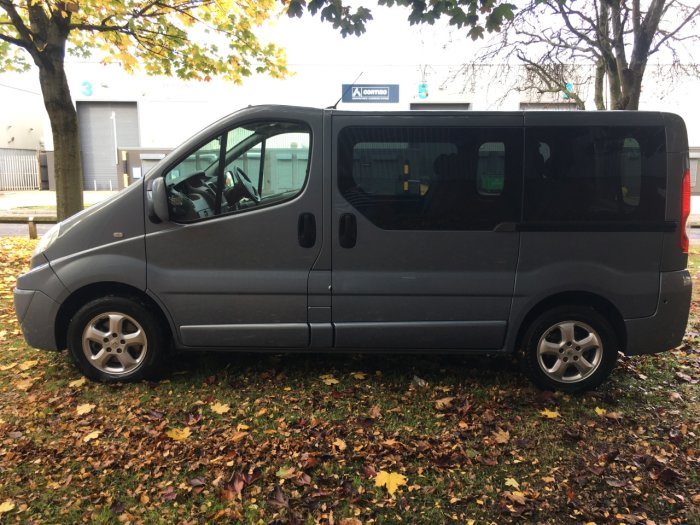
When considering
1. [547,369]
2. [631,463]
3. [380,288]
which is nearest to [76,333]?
[380,288]

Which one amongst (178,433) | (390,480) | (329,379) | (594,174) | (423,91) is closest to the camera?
(390,480)

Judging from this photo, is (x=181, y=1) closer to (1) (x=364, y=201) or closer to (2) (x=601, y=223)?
(1) (x=364, y=201)

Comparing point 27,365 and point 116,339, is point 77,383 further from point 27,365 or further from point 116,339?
point 27,365

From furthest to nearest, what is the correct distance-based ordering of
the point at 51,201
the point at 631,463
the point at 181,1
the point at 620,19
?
the point at 51,201, the point at 620,19, the point at 181,1, the point at 631,463

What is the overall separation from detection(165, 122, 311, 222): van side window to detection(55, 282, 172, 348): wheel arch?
2.23 feet

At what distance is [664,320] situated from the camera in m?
3.84

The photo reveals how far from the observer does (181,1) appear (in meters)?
8.41

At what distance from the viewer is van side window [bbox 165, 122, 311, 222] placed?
3807mm

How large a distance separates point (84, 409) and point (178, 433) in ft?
2.69

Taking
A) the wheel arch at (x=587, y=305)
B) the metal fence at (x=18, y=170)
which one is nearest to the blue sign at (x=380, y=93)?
the metal fence at (x=18, y=170)

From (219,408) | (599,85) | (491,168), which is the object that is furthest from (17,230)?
(599,85)

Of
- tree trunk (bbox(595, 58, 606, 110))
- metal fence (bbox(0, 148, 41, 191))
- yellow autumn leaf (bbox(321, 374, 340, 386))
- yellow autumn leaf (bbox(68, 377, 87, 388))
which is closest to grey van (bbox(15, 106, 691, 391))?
yellow autumn leaf (bbox(68, 377, 87, 388))

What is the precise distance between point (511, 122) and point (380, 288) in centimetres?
154

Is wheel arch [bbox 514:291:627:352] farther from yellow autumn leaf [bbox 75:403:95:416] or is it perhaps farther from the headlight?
the headlight
